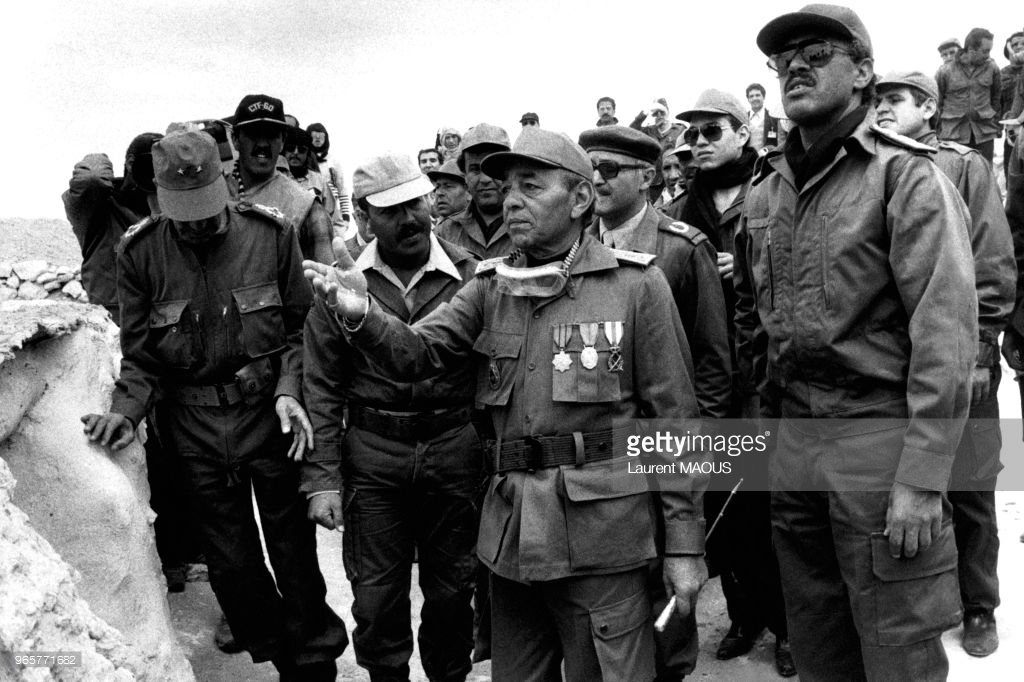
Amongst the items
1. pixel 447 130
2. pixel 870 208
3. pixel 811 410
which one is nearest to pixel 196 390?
pixel 811 410

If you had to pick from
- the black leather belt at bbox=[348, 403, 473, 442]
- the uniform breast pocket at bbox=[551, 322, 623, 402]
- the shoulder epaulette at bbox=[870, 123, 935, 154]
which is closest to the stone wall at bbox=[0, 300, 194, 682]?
the black leather belt at bbox=[348, 403, 473, 442]

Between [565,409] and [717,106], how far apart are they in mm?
2696

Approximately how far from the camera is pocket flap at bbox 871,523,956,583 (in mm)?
2816

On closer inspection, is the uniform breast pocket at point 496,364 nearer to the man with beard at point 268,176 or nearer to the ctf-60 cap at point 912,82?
the man with beard at point 268,176

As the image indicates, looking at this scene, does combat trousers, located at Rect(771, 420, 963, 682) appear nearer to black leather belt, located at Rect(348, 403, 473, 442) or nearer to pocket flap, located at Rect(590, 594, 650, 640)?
pocket flap, located at Rect(590, 594, 650, 640)

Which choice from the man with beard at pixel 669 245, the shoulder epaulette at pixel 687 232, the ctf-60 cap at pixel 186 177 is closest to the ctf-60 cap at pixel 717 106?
the man with beard at pixel 669 245

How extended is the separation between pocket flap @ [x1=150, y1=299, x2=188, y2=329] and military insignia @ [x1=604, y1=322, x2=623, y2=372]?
2.01 meters

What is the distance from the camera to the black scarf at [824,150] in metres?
3.01

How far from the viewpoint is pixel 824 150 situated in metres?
3.02

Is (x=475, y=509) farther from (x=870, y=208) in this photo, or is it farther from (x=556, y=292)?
(x=870, y=208)

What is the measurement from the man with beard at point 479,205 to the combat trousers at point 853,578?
289 cm

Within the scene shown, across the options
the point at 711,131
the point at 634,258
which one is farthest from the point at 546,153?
the point at 711,131

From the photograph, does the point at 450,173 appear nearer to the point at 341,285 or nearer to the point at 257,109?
the point at 257,109

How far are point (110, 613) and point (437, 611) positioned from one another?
1340mm
